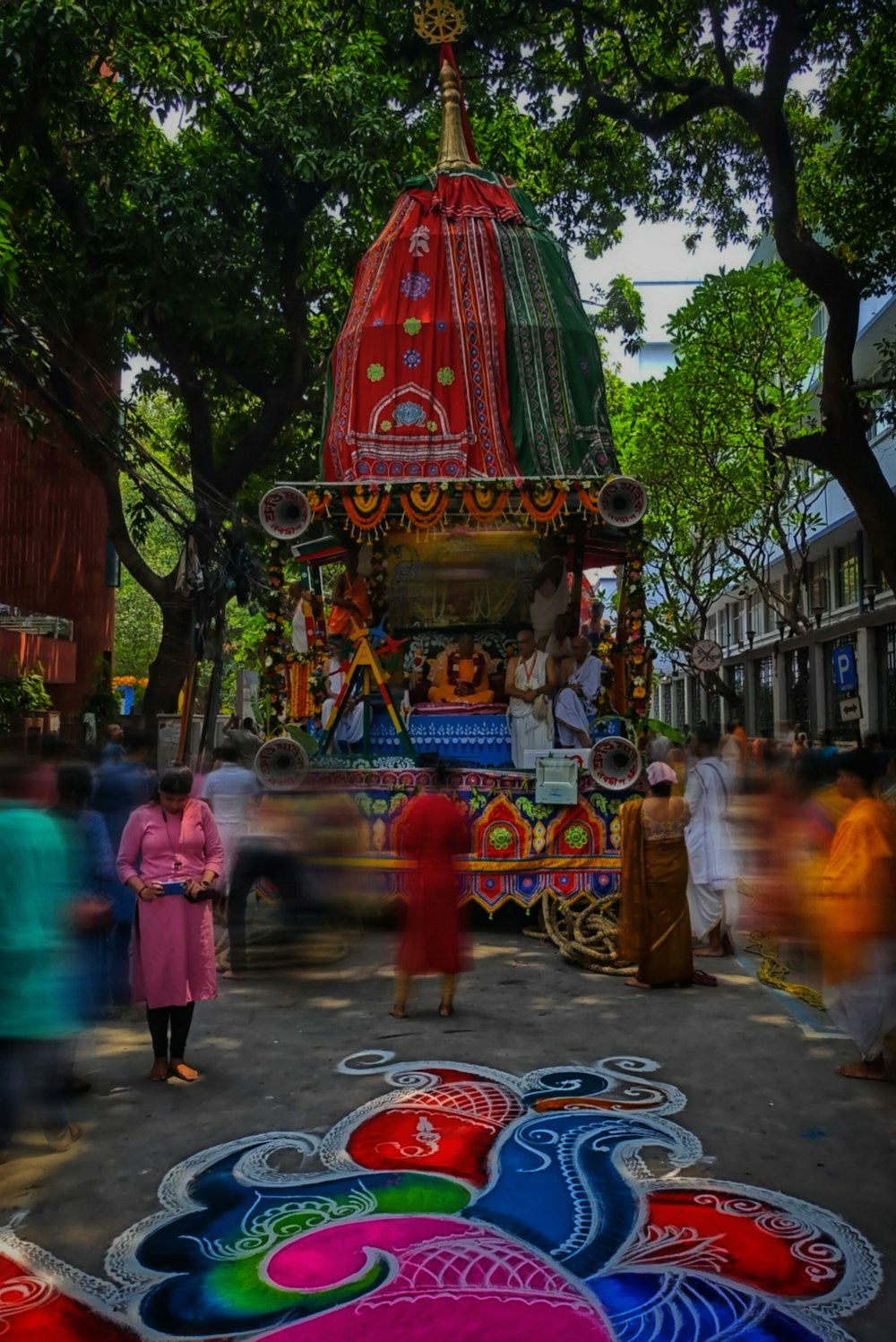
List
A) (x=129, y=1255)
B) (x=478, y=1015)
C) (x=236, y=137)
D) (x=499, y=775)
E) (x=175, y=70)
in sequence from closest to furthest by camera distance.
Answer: (x=129, y=1255)
(x=478, y=1015)
(x=499, y=775)
(x=175, y=70)
(x=236, y=137)

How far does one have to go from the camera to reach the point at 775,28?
11922mm

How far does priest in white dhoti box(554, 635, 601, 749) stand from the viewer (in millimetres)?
10570

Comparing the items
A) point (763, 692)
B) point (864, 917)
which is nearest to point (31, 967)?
point (864, 917)

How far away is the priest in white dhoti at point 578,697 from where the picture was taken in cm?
1057

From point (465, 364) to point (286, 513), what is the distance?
2.86 metres

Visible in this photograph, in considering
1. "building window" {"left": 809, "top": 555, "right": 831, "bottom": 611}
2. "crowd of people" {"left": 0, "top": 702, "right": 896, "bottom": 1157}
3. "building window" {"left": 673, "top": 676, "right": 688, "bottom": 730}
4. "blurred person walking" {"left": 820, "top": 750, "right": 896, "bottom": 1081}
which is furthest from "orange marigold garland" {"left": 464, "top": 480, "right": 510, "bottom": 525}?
"building window" {"left": 673, "top": 676, "right": 688, "bottom": 730}

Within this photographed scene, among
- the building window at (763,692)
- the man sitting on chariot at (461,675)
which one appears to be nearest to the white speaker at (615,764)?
the man sitting on chariot at (461,675)

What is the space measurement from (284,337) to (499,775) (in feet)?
32.4

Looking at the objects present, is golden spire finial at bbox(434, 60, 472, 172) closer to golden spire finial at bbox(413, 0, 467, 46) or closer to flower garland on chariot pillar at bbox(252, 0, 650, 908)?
flower garland on chariot pillar at bbox(252, 0, 650, 908)

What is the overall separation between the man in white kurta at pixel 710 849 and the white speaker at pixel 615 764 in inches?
20.2

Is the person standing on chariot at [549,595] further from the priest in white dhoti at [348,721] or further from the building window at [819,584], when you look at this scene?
the building window at [819,584]

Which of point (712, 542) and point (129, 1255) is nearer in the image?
point (129, 1255)

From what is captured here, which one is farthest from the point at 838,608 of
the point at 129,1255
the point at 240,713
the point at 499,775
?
the point at 129,1255

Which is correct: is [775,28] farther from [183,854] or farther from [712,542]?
[712,542]
